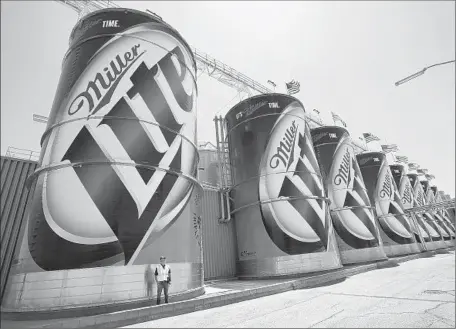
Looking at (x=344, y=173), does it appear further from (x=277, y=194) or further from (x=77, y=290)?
(x=77, y=290)

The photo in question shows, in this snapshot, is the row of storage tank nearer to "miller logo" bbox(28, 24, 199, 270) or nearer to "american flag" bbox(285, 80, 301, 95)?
"miller logo" bbox(28, 24, 199, 270)

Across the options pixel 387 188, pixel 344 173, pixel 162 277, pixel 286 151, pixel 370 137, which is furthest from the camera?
pixel 370 137

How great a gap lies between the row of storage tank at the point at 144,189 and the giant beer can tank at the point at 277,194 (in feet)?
0.20

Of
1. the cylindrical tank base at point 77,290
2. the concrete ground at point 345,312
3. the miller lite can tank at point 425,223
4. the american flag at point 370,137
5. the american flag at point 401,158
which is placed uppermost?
the american flag at point 401,158

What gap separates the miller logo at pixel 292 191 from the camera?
13039mm

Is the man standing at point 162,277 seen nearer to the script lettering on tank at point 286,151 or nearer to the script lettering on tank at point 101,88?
the script lettering on tank at point 101,88

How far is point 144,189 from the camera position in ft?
26.5

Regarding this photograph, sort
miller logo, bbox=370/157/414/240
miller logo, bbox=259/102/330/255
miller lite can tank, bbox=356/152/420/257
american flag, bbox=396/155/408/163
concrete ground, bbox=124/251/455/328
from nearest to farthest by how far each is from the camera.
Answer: concrete ground, bbox=124/251/455/328
miller logo, bbox=259/102/330/255
miller lite can tank, bbox=356/152/420/257
miller logo, bbox=370/157/414/240
american flag, bbox=396/155/408/163

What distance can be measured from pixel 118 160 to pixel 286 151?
9.49 meters

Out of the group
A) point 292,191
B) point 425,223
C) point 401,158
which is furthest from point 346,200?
point 401,158

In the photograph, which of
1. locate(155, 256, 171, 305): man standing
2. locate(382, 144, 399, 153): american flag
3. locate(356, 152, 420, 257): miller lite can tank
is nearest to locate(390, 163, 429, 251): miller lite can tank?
locate(356, 152, 420, 257): miller lite can tank

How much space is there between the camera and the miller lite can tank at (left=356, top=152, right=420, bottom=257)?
898 inches

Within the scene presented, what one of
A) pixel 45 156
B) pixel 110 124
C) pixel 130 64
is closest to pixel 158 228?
pixel 110 124

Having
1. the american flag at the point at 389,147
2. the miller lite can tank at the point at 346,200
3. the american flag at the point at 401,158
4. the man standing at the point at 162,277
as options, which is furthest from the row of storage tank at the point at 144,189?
the american flag at the point at 401,158
